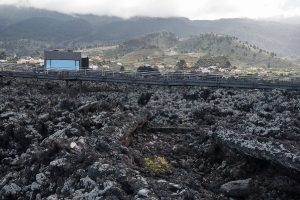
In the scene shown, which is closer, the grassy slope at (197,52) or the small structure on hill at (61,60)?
the small structure on hill at (61,60)

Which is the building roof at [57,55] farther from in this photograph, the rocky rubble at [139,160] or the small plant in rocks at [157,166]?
the small plant in rocks at [157,166]

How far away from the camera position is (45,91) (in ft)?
107

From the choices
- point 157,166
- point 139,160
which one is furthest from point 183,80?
point 157,166

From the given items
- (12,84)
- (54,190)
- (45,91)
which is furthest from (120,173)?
(12,84)

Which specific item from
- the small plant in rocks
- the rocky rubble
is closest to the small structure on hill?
the rocky rubble


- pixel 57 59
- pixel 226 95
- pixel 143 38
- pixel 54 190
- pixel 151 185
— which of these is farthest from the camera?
pixel 143 38

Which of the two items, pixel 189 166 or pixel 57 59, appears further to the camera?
pixel 57 59

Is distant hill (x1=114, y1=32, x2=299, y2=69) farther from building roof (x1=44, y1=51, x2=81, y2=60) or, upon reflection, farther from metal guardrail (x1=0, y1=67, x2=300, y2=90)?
metal guardrail (x1=0, y1=67, x2=300, y2=90)

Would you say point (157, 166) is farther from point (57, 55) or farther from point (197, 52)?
point (197, 52)

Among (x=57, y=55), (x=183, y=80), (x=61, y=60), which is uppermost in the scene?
(x=57, y=55)

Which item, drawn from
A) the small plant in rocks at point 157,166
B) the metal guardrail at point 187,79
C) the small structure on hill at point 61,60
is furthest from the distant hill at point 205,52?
the small plant in rocks at point 157,166

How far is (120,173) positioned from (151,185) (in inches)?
29.2

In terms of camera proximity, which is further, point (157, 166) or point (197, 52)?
point (197, 52)

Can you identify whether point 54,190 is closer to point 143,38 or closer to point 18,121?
point 18,121
